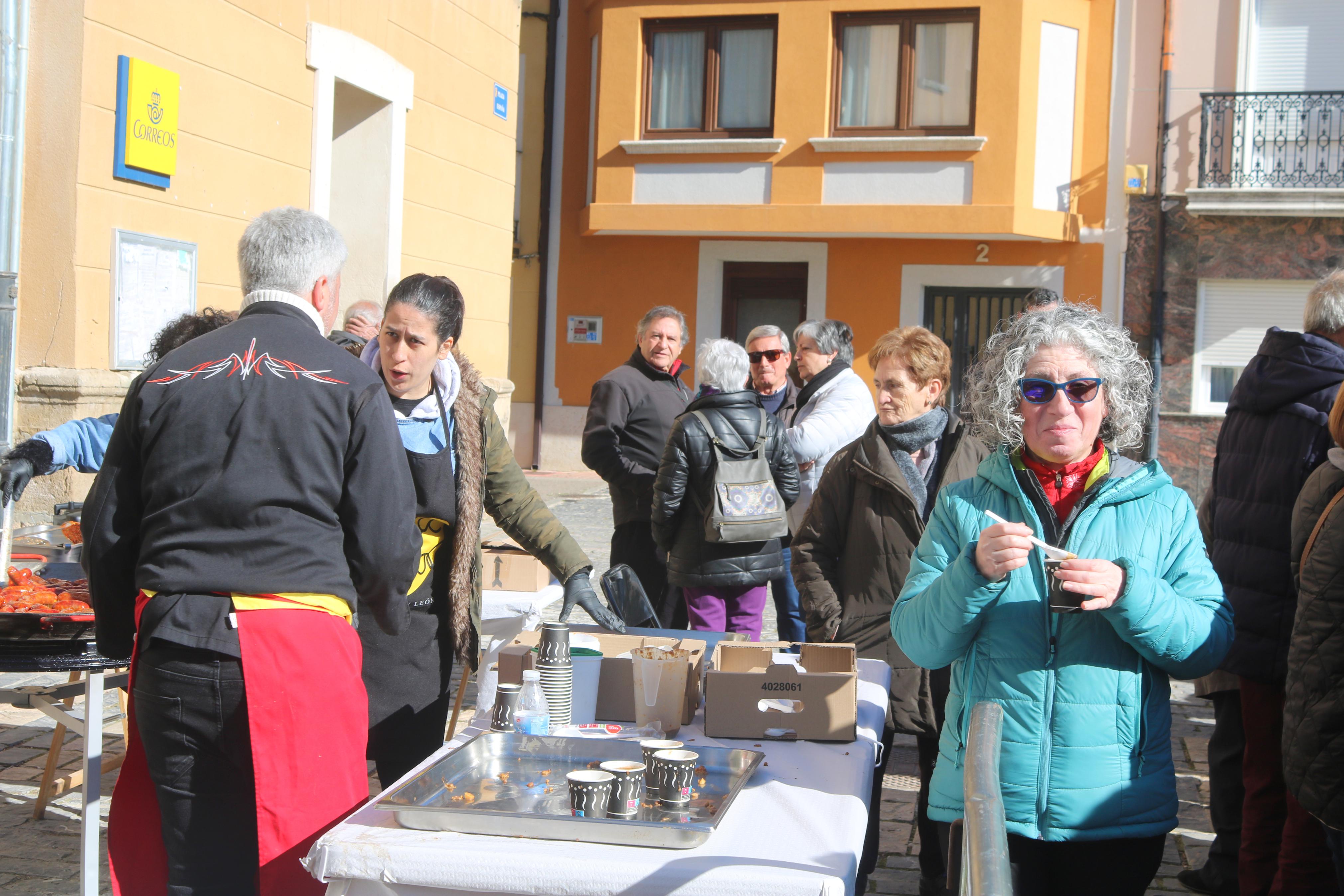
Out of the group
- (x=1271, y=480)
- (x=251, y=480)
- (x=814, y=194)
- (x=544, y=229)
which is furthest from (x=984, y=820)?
(x=544, y=229)

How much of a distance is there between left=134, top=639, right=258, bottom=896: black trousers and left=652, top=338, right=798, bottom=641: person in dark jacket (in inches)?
103

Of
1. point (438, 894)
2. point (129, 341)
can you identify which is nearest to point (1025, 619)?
point (438, 894)

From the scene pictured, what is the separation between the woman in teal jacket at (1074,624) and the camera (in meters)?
2.23

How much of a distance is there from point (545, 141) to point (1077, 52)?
6846 mm

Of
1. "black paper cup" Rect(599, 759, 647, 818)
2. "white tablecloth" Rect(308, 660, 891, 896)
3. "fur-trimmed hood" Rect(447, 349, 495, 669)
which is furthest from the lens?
"fur-trimmed hood" Rect(447, 349, 495, 669)

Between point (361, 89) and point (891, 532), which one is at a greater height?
point (361, 89)

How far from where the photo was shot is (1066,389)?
2385 mm

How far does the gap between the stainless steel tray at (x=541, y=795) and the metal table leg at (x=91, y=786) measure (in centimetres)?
149

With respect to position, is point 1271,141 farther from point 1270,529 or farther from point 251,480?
point 251,480

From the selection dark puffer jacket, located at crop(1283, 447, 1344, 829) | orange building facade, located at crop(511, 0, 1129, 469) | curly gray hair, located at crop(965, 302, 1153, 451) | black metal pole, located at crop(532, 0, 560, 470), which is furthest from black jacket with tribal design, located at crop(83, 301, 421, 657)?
black metal pole, located at crop(532, 0, 560, 470)

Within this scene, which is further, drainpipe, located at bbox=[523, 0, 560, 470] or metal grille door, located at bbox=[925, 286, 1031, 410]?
drainpipe, located at bbox=[523, 0, 560, 470]

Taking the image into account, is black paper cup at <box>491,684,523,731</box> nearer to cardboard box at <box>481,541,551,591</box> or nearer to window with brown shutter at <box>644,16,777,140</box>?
cardboard box at <box>481,541,551,591</box>

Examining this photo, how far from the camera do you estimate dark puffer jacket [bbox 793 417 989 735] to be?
3.55m

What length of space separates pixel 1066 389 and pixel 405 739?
1868mm
